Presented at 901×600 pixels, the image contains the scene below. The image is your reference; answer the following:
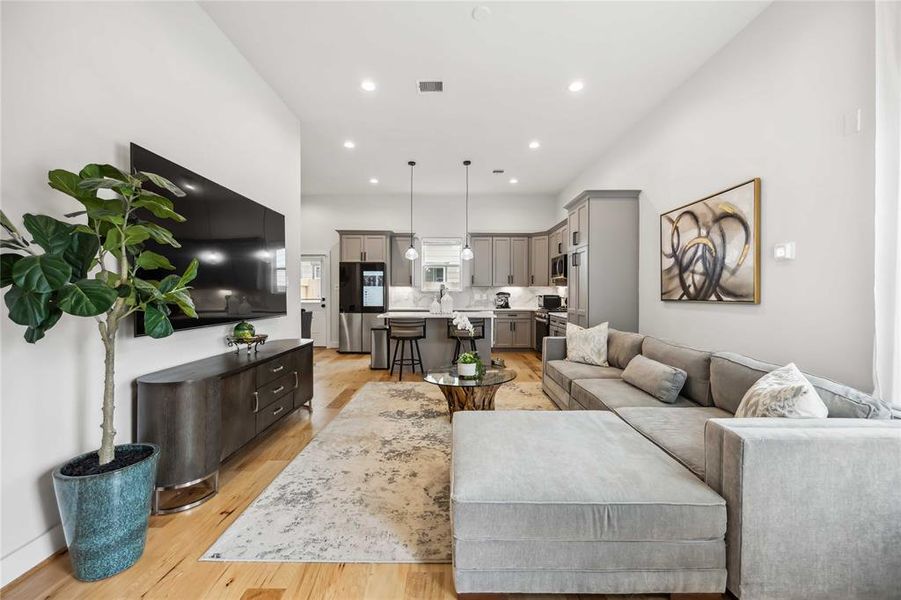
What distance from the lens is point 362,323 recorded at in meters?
7.12

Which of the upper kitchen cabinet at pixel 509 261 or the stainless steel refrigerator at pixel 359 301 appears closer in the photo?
the stainless steel refrigerator at pixel 359 301

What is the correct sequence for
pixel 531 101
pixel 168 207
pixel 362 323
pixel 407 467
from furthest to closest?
pixel 362 323 → pixel 531 101 → pixel 407 467 → pixel 168 207

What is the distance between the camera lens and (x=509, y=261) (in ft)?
25.4

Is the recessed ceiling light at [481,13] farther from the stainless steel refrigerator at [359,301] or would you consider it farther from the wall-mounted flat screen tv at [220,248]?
the stainless steel refrigerator at [359,301]

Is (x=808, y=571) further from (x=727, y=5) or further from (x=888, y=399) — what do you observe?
(x=727, y=5)

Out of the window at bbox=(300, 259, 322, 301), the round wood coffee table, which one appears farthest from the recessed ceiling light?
the window at bbox=(300, 259, 322, 301)

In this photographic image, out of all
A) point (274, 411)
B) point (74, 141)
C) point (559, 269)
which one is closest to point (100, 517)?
point (274, 411)

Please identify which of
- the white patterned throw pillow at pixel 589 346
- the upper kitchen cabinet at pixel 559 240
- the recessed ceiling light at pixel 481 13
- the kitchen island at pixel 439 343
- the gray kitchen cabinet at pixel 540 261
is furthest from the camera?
the gray kitchen cabinet at pixel 540 261

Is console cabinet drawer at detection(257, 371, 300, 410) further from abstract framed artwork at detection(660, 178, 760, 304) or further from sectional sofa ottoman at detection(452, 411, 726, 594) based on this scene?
abstract framed artwork at detection(660, 178, 760, 304)

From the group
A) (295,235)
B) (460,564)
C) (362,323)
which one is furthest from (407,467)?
(362,323)

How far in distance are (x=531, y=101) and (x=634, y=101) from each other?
110cm

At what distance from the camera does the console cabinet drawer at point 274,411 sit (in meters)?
2.68

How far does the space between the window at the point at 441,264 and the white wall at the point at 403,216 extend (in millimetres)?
188

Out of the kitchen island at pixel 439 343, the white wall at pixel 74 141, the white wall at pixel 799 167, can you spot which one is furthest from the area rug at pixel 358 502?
the white wall at pixel 799 167
